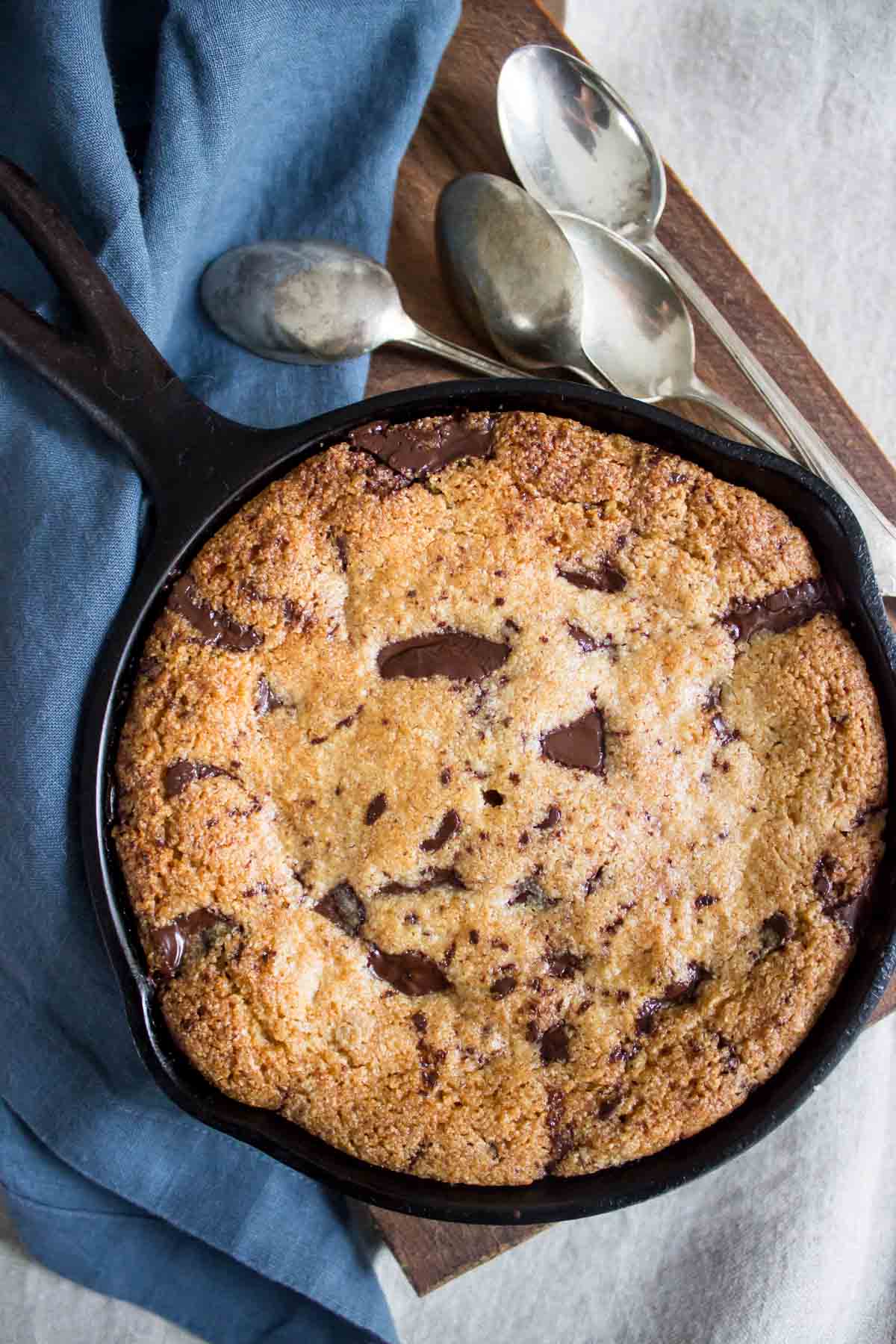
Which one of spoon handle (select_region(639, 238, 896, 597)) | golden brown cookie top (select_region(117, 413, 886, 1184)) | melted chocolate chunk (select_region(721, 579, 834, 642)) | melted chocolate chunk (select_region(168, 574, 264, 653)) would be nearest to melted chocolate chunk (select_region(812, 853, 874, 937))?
golden brown cookie top (select_region(117, 413, 886, 1184))

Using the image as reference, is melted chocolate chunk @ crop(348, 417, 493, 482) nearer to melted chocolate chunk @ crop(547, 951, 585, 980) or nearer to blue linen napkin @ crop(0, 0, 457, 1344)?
blue linen napkin @ crop(0, 0, 457, 1344)

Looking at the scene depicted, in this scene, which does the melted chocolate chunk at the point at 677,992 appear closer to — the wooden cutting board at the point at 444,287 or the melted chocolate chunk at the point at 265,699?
the melted chocolate chunk at the point at 265,699

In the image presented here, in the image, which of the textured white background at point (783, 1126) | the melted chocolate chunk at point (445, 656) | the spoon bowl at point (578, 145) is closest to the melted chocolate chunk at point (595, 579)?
the melted chocolate chunk at point (445, 656)

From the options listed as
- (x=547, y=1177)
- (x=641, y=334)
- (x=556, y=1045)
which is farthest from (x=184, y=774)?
(x=641, y=334)

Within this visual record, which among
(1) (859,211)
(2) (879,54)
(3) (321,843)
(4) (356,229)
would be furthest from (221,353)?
(2) (879,54)

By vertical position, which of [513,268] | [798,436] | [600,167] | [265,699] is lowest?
[265,699]

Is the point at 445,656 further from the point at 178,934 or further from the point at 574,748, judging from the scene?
the point at 178,934

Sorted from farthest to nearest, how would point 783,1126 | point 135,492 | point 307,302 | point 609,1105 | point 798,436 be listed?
1. point 783,1126
2. point 798,436
3. point 307,302
4. point 135,492
5. point 609,1105

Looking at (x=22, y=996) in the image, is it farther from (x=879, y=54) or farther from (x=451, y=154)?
(x=879, y=54)
